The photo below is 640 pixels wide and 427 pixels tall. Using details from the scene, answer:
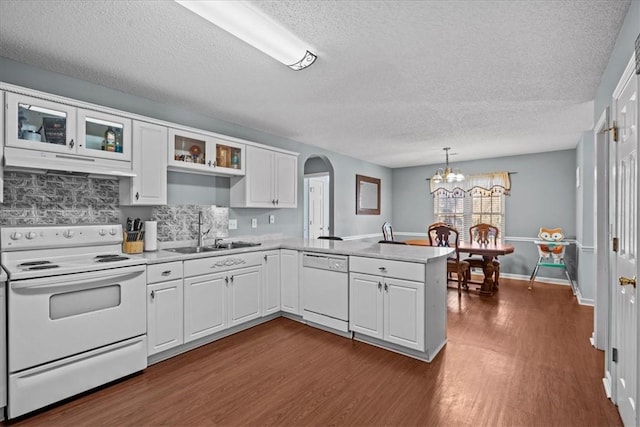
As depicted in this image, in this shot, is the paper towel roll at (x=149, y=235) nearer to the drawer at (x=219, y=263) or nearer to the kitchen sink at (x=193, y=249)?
the kitchen sink at (x=193, y=249)

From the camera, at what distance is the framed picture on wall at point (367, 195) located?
21.2 feet

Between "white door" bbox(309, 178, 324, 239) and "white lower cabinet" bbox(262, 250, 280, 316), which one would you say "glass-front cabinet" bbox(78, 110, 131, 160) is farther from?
"white door" bbox(309, 178, 324, 239)

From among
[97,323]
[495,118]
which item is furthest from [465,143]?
[97,323]

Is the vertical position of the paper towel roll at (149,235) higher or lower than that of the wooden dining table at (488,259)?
higher

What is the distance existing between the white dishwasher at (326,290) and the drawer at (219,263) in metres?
0.56

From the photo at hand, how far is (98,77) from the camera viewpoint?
8.89 feet

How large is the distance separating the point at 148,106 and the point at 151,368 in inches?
97.3

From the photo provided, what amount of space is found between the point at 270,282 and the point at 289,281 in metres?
0.22

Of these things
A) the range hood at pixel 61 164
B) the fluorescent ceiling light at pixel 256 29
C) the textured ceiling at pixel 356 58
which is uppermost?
the textured ceiling at pixel 356 58

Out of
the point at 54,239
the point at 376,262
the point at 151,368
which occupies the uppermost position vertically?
the point at 54,239

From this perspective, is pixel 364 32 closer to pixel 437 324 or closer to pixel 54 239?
pixel 437 324

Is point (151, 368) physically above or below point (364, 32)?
below

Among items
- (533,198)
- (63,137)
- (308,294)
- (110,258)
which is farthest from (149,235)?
(533,198)

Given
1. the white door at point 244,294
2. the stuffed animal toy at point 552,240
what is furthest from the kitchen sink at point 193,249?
the stuffed animal toy at point 552,240
